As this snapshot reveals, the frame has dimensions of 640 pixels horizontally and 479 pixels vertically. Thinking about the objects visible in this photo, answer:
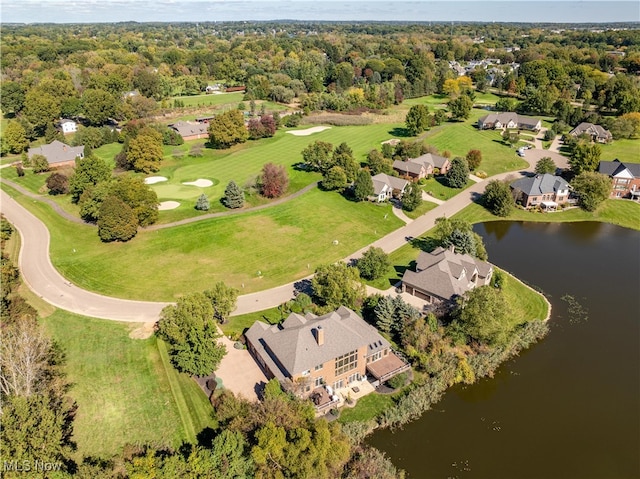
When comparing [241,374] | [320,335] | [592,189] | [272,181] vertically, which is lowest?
[241,374]

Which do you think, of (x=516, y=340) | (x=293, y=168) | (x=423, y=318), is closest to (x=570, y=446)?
(x=516, y=340)

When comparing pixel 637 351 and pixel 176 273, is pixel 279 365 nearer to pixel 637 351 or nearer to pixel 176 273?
pixel 176 273

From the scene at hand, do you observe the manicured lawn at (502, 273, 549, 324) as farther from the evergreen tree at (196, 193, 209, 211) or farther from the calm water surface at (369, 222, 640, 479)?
the evergreen tree at (196, 193, 209, 211)

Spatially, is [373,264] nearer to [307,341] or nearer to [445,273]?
[445,273]

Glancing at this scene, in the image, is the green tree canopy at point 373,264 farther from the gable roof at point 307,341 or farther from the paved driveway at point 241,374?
the paved driveway at point 241,374

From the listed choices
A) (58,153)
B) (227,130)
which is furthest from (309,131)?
(58,153)

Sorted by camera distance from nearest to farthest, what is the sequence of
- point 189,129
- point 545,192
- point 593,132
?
point 545,192, point 593,132, point 189,129
